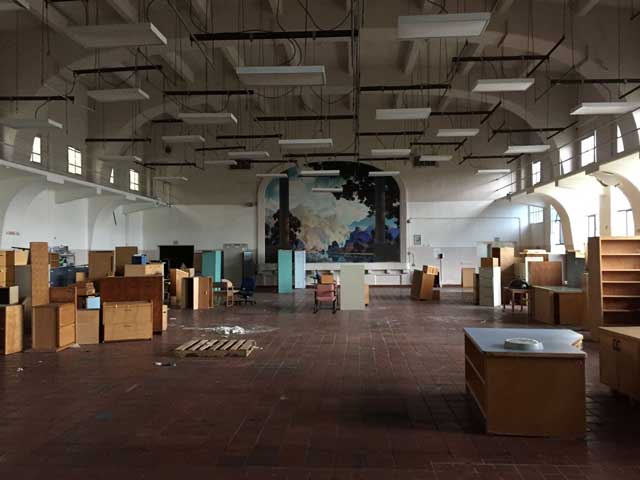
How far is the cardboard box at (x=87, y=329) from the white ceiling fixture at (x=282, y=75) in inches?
179

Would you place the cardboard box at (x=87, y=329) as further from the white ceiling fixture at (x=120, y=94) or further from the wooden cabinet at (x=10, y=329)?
the white ceiling fixture at (x=120, y=94)

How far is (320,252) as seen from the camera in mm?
21125

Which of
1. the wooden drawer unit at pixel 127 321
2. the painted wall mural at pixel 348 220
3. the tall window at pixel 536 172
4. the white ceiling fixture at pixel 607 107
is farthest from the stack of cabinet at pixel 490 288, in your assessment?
the wooden drawer unit at pixel 127 321

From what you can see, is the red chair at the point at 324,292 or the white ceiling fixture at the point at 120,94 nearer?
the white ceiling fixture at the point at 120,94

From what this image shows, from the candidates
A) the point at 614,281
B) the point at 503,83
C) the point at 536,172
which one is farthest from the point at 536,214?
the point at 614,281

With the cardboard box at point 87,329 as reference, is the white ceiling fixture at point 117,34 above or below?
above

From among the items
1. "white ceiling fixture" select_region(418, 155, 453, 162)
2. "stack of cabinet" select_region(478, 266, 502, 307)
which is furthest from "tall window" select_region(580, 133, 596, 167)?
"stack of cabinet" select_region(478, 266, 502, 307)

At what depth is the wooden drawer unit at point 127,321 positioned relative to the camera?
823 centimetres

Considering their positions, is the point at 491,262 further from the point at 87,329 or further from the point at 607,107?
the point at 87,329

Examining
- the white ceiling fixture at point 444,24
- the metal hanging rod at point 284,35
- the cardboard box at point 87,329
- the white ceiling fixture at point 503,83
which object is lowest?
the cardboard box at point 87,329

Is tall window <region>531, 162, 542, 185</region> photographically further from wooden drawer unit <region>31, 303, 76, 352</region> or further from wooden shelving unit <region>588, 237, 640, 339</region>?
wooden drawer unit <region>31, 303, 76, 352</region>

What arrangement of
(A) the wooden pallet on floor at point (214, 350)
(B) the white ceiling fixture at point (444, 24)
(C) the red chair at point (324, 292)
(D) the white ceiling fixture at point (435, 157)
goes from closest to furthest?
(B) the white ceiling fixture at point (444, 24)
(A) the wooden pallet on floor at point (214, 350)
(C) the red chair at point (324, 292)
(D) the white ceiling fixture at point (435, 157)

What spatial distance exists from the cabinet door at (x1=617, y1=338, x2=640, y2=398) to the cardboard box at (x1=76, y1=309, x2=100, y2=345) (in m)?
7.27

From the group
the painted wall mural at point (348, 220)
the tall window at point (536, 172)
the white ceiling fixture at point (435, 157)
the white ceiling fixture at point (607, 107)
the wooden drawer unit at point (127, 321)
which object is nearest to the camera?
the wooden drawer unit at point (127, 321)
